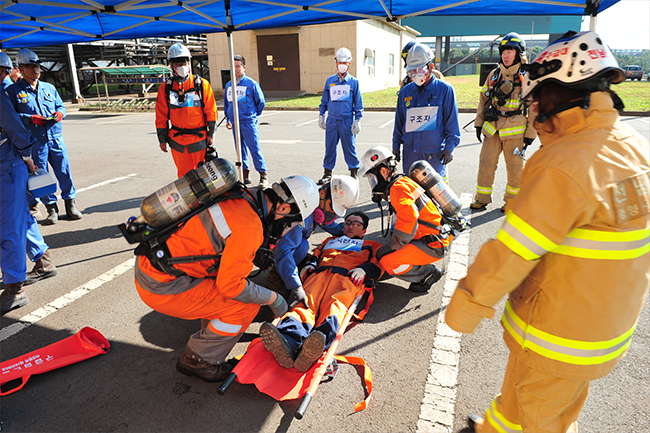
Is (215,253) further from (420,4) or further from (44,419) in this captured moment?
(420,4)

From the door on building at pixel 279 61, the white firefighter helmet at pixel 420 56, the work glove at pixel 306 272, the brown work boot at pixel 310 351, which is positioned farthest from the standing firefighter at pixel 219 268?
the door on building at pixel 279 61

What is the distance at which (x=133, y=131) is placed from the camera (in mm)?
13961

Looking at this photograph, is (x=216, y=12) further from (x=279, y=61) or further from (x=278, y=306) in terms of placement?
(x=279, y=61)

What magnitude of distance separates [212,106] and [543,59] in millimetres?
4961

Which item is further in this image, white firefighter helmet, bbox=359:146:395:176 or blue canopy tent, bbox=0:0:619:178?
blue canopy tent, bbox=0:0:619:178

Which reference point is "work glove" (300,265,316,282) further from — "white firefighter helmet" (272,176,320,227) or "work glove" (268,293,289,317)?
"white firefighter helmet" (272,176,320,227)

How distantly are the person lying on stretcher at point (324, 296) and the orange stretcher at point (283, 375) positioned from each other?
0.22 feet

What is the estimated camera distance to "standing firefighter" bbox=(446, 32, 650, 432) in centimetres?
134

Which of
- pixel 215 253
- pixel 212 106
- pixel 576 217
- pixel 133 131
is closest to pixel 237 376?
pixel 215 253

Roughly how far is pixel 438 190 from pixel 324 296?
4.85 ft

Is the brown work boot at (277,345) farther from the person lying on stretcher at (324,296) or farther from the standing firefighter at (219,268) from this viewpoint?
the standing firefighter at (219,268)

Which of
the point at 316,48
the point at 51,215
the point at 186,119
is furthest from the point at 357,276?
the point at 316,48

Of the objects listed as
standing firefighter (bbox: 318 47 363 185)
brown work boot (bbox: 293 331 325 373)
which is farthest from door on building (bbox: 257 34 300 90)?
brown work boot (bbox: 293 331 325 373)

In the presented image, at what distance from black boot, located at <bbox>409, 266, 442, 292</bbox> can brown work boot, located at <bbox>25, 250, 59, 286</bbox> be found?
12.3 feet
